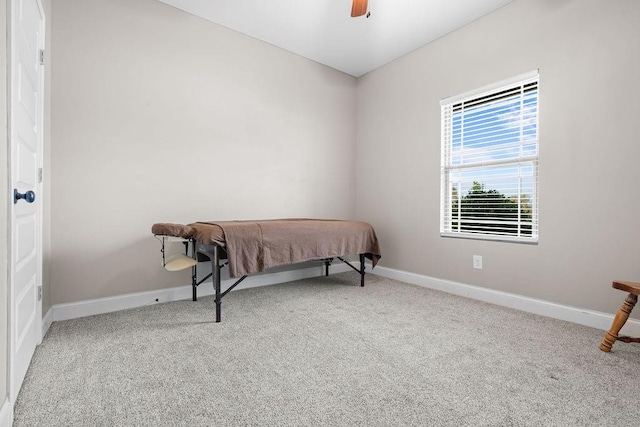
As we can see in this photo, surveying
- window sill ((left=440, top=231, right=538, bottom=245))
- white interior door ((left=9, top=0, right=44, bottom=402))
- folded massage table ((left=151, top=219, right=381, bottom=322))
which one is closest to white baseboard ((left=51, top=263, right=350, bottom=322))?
folded massage table ((left=151, top=219, right=381, bottom=322))

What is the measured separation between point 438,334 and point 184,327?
170 centimetres

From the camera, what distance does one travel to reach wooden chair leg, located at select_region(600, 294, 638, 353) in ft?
5.50

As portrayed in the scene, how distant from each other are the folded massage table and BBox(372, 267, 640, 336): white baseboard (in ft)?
2.28

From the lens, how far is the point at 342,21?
2877mm

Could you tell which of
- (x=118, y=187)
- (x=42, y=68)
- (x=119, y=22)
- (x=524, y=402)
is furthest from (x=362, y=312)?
(x=119, y=22)

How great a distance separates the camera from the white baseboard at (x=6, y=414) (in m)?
1.04

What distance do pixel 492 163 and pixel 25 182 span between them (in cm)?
327

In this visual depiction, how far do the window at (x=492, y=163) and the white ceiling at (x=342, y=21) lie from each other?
0.72 m

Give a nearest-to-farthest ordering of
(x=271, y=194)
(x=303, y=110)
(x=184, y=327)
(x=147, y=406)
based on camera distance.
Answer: (x=147, y=406), (x=184, y=327), (x=271, y=194), (x=303, y=110)

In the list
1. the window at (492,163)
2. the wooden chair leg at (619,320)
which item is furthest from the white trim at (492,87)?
the wooden chair leg at (619,320)

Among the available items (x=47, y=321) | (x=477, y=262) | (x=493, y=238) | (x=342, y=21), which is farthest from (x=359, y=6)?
(x=47, y=321)

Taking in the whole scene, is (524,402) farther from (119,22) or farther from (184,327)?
(119,22)

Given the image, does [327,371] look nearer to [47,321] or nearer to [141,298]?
[141,298]

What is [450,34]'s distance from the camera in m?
2.99
